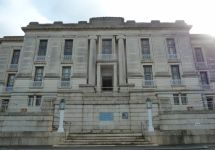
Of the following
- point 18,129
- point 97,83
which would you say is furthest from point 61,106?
point 97,83

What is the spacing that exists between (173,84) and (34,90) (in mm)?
19893

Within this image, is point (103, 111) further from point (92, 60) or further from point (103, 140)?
point (92, 60)

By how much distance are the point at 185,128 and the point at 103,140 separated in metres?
6.24

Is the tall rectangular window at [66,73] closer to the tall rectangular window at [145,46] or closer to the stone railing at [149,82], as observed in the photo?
the stone railing at [149,82]

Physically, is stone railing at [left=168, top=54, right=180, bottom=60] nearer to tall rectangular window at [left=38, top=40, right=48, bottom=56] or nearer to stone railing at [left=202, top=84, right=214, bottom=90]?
stone railing at [left=202, top=84, right=214, bottom=90]

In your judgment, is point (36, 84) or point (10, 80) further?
point (10, 80)

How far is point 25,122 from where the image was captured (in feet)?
38.1

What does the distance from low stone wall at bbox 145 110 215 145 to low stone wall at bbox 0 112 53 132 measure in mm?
7415

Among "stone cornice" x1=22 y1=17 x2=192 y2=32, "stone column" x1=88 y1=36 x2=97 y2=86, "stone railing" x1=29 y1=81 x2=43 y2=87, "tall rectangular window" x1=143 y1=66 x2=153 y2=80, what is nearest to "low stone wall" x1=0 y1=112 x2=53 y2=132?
"stone railing" x1=29 y1=81 x2=43 y2=87

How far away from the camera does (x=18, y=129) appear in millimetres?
11523

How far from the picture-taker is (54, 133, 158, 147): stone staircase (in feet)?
32.8

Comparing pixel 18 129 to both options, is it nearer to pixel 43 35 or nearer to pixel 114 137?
pixel 114 137

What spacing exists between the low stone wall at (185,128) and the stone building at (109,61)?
7.98 meters

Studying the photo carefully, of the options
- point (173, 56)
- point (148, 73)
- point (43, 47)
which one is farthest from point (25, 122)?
point (173, 56)
